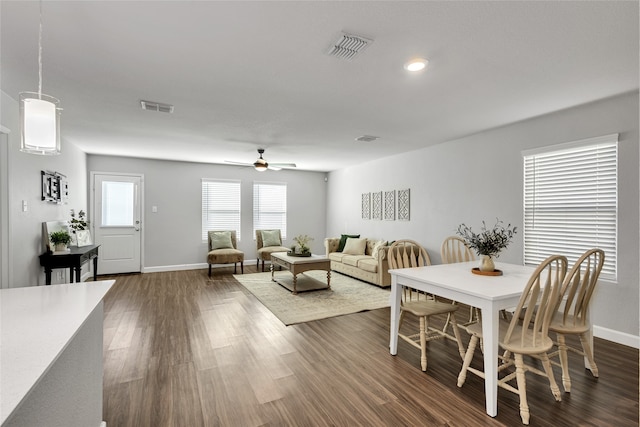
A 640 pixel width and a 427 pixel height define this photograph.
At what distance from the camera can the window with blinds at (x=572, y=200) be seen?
3.29 meters

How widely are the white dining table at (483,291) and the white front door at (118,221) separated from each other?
5992mm

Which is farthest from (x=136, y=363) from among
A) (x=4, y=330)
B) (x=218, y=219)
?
(x=218, y=219)

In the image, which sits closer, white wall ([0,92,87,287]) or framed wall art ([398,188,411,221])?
white wall ([0,92,87,287])

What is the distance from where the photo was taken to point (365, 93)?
3111 millimetres

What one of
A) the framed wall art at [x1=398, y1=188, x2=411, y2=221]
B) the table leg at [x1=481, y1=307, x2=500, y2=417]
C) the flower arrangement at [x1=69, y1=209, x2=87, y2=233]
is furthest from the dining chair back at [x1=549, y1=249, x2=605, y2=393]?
the flower arrangement at [x1=69, y1=209, x2=87, y2=233]

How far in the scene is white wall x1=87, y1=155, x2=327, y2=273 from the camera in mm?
6766

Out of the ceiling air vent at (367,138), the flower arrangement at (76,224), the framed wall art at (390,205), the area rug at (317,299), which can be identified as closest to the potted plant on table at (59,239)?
the flower arrangement at (76,224)

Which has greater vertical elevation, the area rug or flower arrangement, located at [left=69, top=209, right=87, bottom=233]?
flower arrangement, located at [left=69, top=209, right=87, bottom=233]

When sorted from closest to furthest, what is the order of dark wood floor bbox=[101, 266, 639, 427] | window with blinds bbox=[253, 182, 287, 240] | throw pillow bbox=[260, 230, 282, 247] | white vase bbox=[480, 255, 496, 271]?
1. dark wood floor bbox=[101, 266, 639, 427]
2. white vase bbox=[480, 255, 496, 271]
3. throw pillow bbox=[260, 230, 282, 247]
4. window with blinds bbox=[253, 182, 287, 240]

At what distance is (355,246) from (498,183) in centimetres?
313

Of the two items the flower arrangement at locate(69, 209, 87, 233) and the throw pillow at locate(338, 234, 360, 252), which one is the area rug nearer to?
the throw pillow at locate(338, 234, 360, 252)

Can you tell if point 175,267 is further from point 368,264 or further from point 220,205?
point 368,264

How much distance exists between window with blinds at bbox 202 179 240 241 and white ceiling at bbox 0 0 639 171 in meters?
3.14

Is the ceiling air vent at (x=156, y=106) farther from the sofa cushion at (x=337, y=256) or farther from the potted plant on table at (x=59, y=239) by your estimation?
the sofa cushion at (x=337, y=256)
